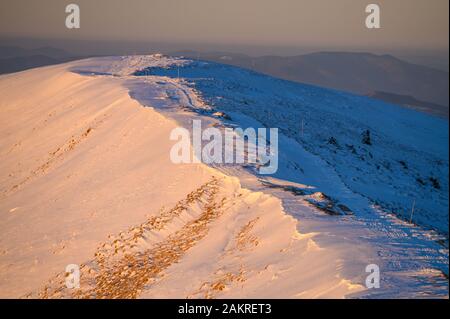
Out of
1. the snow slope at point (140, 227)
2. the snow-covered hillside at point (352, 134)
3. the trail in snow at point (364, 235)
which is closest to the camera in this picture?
the trail in snow at point (364, 235)

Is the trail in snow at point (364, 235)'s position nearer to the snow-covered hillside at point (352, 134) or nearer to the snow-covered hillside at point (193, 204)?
the snow-covered hillside at point (193, 204)

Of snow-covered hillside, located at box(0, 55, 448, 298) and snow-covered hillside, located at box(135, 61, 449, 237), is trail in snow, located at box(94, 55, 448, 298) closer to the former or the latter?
snow-covered hillside, located at box(0, 55, 448, 298)

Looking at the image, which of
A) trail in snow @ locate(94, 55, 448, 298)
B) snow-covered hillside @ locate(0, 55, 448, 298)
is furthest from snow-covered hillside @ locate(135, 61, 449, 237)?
trail in snow @ locate(94, 55, 448, 298)

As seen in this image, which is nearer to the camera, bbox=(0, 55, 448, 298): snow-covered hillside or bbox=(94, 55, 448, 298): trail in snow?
bbox=(94, 55, 448, 298): trail in snow

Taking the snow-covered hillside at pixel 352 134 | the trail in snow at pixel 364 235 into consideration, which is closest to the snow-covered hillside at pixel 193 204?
the trail in snow at pixel 364 235
